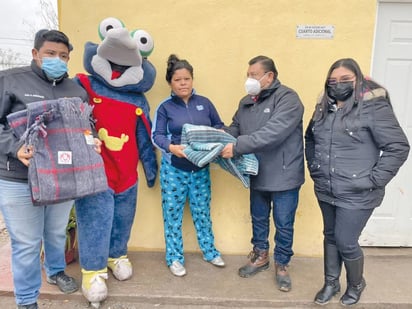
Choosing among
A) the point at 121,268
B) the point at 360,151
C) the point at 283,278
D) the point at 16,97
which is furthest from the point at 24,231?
the point at 360,151

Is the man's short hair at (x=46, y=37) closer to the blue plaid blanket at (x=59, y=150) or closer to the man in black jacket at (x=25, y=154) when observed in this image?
the man in black jacket at (x=25, y=154)

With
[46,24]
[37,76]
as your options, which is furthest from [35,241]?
[46,24]

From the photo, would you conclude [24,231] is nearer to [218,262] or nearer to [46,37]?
[46,37]

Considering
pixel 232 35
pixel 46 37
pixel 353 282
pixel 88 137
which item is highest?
pixel 232 35

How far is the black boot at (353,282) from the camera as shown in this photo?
266cm

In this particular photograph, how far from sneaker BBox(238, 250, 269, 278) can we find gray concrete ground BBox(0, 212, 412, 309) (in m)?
0.05

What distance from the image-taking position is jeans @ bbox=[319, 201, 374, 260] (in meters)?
2.54

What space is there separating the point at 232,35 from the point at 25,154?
6.54 feet

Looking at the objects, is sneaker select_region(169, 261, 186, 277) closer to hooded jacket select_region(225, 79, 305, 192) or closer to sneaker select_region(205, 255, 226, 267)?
sneaker select_region(205, 255, 226, 267)

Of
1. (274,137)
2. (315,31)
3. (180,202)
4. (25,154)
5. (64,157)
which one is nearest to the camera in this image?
(25,154)

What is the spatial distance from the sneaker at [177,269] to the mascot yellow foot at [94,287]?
620 mm

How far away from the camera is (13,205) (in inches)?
92.3

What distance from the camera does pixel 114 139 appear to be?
9.67 ft

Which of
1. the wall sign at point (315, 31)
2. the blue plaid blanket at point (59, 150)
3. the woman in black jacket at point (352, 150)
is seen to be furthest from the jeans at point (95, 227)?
the wall sign at point (315, 31)
